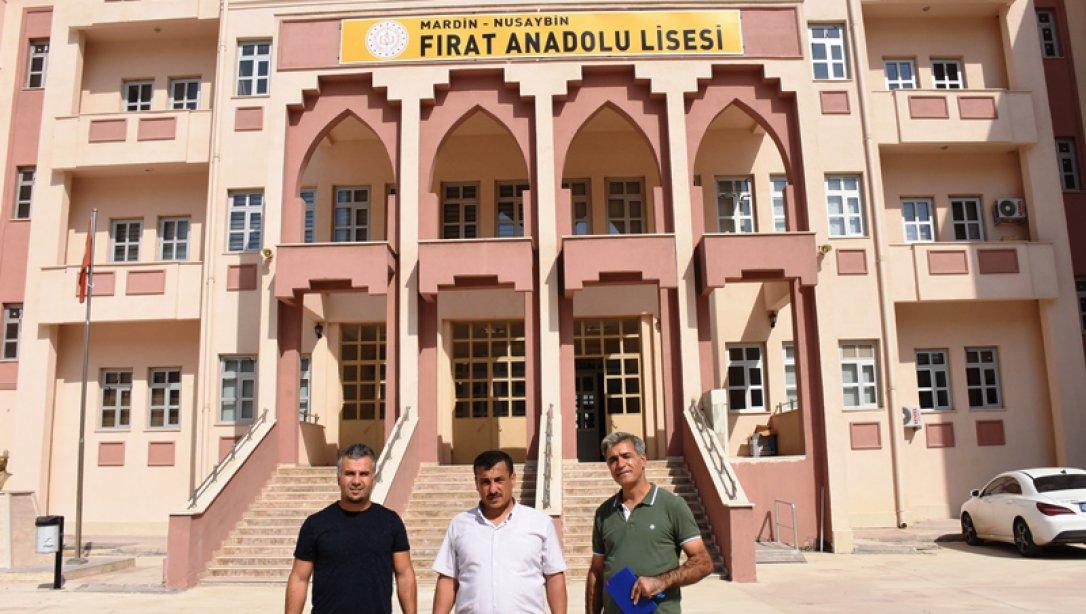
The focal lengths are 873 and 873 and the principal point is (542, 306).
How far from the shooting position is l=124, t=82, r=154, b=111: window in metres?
22.0

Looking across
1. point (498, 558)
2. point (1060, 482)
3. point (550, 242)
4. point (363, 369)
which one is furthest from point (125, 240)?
point (1060, 482)

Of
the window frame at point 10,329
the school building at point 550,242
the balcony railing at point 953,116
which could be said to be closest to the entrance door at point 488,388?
the school building at point 550,242

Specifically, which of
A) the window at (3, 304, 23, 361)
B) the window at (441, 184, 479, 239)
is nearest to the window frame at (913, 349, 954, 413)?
the window at (441, 184, 479, 239)

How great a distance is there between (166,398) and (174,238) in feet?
12.8

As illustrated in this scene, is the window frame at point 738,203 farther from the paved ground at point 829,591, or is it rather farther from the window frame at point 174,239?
the window frame at point 174,239

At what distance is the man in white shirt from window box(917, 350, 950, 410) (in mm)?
17969

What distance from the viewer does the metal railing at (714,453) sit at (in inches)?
542

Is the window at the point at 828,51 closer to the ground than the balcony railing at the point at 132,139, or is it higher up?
higher up

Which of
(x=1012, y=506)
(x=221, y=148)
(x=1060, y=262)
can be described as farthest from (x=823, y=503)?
(x=221, y=148)

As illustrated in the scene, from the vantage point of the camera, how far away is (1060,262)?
20.4 meters

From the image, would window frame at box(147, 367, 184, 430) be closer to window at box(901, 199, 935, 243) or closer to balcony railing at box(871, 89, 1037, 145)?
balcony railing at box(871, 89, 1037, 145)

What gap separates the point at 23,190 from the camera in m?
21.7

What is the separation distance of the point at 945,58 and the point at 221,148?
57.6 feet

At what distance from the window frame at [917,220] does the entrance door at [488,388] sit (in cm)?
956
